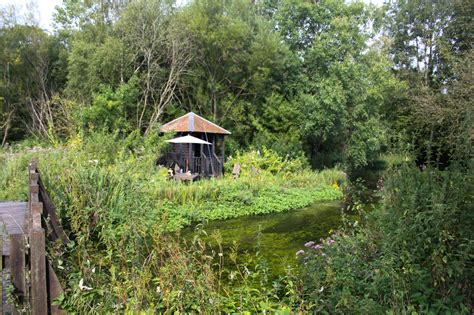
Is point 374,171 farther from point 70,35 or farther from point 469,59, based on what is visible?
point 70,35

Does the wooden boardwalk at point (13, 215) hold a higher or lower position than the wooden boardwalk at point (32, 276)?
lower

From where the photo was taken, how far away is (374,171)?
2997 cm

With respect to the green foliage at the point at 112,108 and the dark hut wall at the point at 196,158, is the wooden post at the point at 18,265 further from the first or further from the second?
→ the green foliage at the point at 112,108

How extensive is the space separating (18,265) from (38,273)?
1.05 feet

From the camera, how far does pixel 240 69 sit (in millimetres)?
23234

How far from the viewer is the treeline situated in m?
20.6

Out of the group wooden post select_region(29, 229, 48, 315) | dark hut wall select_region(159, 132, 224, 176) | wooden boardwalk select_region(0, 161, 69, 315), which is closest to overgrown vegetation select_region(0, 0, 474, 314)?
dark hut wall select_region(159, 132, 224, 176)

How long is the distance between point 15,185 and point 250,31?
55.5 ft

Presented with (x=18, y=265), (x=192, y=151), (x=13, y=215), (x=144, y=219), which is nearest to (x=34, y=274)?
(x=18, y=265)

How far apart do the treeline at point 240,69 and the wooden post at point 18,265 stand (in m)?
16.0

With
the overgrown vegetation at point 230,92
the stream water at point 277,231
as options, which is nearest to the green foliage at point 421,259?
the stream water at point 277,231

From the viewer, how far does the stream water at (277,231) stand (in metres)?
8.04

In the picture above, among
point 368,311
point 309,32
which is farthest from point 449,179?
point 309,32

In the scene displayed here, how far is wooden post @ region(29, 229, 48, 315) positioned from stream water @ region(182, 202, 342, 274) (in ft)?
14.9
